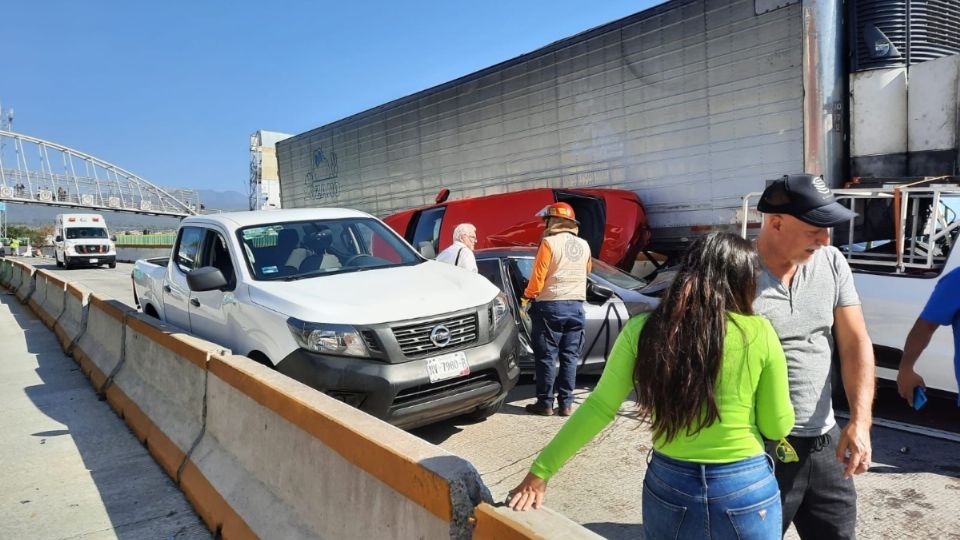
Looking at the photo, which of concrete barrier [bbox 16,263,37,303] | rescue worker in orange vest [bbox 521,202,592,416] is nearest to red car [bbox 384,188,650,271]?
rescue worker in orange vest [bbox 521,202,592,416]

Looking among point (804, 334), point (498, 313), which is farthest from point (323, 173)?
point (804, 334)

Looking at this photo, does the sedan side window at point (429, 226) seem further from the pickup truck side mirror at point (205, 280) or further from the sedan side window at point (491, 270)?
the pickup truck side mirror at point (205, 280)

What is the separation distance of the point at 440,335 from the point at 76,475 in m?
2.60

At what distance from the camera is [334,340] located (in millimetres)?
4145

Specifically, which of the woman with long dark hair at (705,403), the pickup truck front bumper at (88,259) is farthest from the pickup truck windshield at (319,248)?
the pickup truck front bumper at (88,259)

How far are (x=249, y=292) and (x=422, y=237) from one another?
6.78 metres

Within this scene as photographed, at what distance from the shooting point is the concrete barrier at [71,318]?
8359 millimetres

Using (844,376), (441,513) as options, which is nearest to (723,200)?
(844,376)

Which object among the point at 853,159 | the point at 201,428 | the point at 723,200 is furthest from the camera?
the point at 723,200

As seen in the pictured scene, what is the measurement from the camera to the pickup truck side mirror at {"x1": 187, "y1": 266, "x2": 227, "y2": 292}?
489cm

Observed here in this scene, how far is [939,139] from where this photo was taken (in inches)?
259

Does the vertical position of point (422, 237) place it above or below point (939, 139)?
below

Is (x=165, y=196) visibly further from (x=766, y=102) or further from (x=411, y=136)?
(x=766, y=102)

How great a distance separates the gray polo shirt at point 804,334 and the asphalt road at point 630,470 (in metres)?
1.50
